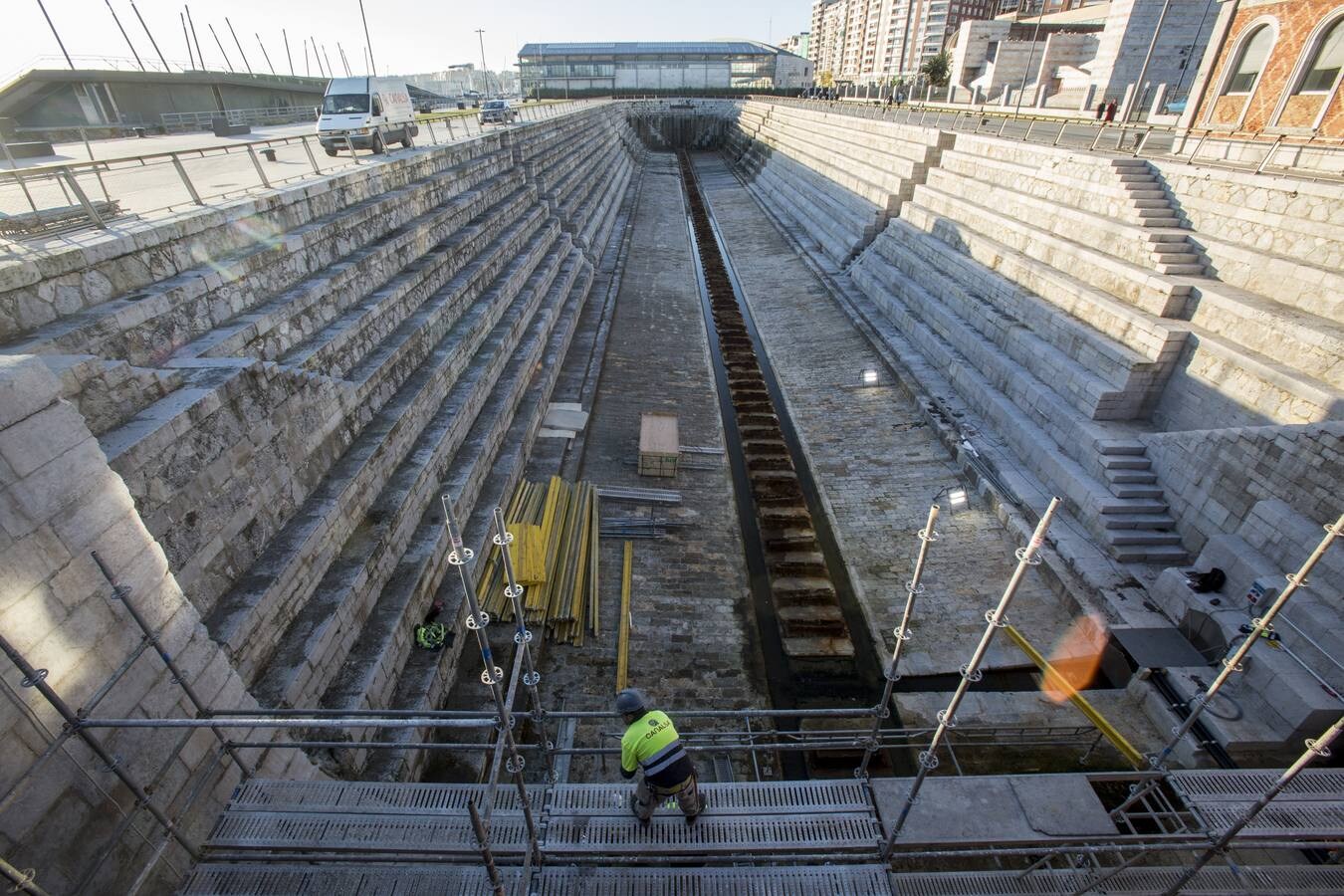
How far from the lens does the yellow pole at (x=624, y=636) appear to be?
9.99 m

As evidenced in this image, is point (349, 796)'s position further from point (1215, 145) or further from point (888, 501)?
point (1215, 145)

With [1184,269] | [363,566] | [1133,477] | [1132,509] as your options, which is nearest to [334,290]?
[363,566]

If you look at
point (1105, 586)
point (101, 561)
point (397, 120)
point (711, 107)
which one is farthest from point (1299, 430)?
point (711, 107)

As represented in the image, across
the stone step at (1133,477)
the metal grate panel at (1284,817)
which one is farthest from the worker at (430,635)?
the stone step at (1133,477)

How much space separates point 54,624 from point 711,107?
89615mm

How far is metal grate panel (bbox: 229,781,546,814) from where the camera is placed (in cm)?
500

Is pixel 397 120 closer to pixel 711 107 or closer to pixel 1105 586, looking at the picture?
pixel 1105 586

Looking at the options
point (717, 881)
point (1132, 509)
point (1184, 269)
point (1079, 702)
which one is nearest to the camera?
point (717, 881)

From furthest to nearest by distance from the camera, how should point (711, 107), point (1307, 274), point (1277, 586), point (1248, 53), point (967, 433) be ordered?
1. point (711, 107)
2. point (1248, 53)
3. point (967, 433)
4. point (1307, 274)
5. point (1277, 586)

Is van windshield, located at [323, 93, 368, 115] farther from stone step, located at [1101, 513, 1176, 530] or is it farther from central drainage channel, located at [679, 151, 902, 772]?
stone step, located at [1101, 513, 1176, 530]

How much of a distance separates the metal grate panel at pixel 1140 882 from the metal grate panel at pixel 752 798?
0.71 m

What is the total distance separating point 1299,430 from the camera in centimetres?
962

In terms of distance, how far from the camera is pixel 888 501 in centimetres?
1462

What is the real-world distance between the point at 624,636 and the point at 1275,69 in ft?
77.0
